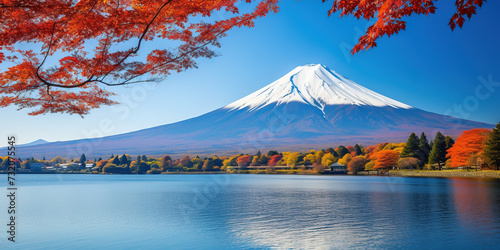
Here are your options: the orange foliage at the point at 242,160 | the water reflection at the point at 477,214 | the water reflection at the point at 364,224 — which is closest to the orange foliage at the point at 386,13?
the water reflection at the point at 364,224

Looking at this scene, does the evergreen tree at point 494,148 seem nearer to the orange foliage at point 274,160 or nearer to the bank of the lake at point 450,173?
the bank of the lake at point 450,173

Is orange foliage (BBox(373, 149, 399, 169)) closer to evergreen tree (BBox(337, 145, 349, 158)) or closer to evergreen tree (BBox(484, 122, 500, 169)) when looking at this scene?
evergreen tree (BBox(337, 145, 349, 158))

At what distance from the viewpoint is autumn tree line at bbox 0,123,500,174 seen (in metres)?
45.7

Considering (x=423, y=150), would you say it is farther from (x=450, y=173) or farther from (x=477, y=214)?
(x=477, y=214)

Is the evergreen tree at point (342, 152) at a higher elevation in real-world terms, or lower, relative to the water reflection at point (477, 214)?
A: higher

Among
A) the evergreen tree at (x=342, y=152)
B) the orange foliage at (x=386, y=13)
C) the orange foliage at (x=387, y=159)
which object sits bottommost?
the orange foliage at (x=387, y=159)

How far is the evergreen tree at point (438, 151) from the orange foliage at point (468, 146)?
4513 mm

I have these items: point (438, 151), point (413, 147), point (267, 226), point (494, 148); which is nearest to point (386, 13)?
point (267, 226)

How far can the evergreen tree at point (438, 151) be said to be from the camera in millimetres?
53294

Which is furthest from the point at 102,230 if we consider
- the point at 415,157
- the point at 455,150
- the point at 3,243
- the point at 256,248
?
the point at 415,157

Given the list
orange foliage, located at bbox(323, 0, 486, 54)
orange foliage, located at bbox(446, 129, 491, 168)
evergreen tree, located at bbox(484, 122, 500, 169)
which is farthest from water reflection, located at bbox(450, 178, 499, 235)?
orange foliage, located at bbox(446, 129, 491, 168)

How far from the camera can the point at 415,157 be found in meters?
59.2

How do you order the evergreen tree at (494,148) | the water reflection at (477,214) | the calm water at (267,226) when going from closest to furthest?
the calm water at (267,226), the water reflection at (477,214), the evergreen tree at (494,148)

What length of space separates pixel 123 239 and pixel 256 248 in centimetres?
404
